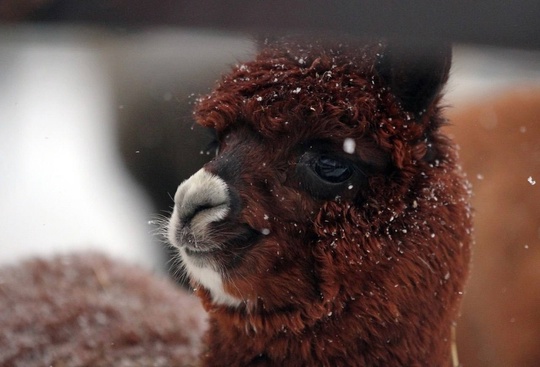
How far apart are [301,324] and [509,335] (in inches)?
93.3

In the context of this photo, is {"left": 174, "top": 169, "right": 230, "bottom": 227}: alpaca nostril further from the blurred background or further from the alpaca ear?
the alpaca ear

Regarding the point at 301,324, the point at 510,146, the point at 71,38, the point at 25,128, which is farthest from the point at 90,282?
the point at 25,128

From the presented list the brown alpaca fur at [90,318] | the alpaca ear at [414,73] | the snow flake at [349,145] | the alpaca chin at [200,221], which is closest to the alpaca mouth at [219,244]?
the alpaca chin at [200,221]

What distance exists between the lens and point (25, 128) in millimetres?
6441

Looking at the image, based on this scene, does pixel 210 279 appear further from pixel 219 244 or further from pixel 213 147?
pixel 213 147

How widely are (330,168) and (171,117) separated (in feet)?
6.17

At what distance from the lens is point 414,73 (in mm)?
1900

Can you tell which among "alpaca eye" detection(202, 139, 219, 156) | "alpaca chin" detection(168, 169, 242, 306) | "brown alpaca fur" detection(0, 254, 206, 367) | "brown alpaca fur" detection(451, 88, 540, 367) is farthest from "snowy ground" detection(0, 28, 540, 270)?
"alpaca chin" detection(168, 169, 242, 306)

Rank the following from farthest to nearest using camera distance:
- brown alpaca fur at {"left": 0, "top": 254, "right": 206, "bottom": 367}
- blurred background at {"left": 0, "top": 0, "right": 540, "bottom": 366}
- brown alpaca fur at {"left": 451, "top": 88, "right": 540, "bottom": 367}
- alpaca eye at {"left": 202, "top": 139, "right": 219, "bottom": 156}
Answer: brown alpaca fur at {"left": 451, "top": 88, "right": 540, "bottom": 367}
brown alpaca fur at {"left": 0, "top": 254, "right": 206, "bottom": 367}
alpaca eye at {"left": 202, "top": 139, "right": 219, "bottom": 156}
blurred background at {"left": 0, "top": 0, "right": 540, "bottom": 366}

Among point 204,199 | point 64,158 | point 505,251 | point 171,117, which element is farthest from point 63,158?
point 204,199

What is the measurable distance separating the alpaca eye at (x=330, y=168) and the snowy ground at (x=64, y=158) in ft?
12.7

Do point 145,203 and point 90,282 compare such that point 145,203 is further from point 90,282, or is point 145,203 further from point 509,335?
point 509,335

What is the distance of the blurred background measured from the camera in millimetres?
1550

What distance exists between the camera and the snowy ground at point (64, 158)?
6152 mm
